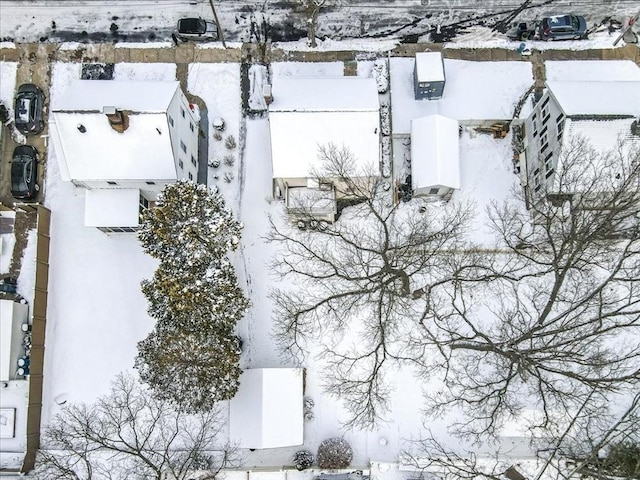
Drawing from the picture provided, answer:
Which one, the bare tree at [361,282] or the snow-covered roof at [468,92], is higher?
the snow-covered roof at [468,92]

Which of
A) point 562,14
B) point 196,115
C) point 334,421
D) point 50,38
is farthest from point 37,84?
point 562,14

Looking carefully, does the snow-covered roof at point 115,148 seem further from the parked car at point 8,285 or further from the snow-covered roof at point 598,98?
the snow-covered roof at point 598,98

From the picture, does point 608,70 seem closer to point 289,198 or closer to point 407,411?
point 289,198

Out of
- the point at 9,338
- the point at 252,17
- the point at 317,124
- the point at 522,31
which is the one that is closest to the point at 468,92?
the point at 522,31

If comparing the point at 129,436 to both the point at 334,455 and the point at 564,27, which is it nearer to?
the point at 334,455

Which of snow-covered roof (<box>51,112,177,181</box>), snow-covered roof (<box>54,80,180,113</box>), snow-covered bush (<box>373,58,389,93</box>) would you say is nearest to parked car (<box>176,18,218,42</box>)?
snow-covered roof (<box>54,80,180,113</box>)

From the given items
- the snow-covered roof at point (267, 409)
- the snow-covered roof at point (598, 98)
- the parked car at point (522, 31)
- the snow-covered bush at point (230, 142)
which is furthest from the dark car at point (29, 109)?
the snow-covered roof at point (598, 98)
